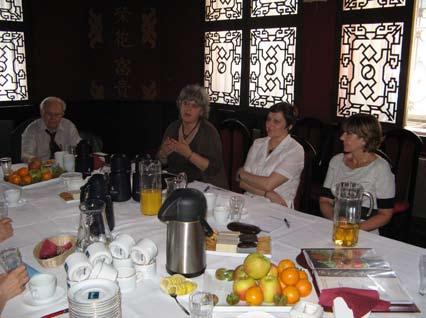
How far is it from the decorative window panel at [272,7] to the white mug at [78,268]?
3828 mm

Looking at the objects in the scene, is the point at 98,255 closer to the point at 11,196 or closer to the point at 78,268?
the point at 78,268

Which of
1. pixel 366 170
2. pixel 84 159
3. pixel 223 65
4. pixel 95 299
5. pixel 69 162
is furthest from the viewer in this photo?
pixel 223 65

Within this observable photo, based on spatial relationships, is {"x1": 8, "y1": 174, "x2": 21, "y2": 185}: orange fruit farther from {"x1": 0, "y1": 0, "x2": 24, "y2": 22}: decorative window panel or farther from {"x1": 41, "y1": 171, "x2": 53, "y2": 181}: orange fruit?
{"x1": 0, "y1": 0, "x2": 24, "y2": 22}: decorative window panel

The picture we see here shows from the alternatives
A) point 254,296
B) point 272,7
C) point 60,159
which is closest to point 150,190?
point 254,296

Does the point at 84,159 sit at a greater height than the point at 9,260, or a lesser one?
greater

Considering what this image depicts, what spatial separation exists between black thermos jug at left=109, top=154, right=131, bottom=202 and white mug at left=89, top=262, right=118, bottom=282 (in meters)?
1.02

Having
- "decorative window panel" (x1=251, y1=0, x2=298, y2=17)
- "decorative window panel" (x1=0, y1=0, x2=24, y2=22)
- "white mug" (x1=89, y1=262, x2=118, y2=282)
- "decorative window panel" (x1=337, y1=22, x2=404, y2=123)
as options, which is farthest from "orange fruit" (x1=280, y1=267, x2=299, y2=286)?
"decorative window panel" (x1=0, y1=0, x2=24, y2=22)

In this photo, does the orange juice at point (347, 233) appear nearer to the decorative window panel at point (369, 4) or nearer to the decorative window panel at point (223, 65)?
the decorative window panel at point (369, 4)

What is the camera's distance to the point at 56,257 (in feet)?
5.13

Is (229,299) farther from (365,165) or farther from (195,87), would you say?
(195,87)

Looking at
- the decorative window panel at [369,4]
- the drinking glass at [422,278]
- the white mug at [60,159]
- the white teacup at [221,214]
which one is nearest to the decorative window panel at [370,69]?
the decorative window panel at [369,4]

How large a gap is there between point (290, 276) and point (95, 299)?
0.59 metres

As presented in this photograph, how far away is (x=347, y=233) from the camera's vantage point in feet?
5.76

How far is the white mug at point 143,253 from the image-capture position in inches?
58.0
